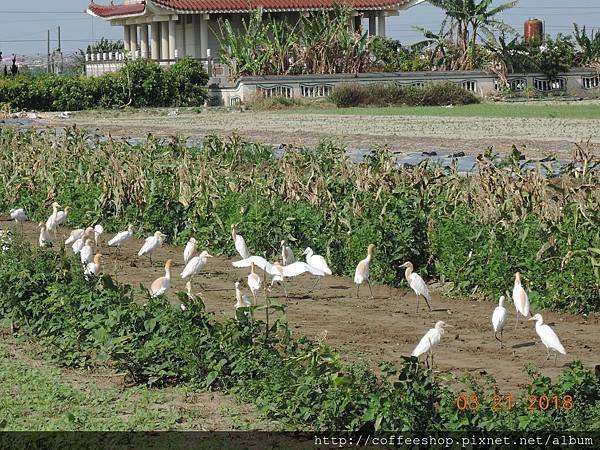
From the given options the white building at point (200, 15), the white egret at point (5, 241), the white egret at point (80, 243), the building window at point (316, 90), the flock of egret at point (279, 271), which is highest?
the white building at point (200, 15)

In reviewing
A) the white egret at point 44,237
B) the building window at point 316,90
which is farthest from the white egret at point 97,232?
the building window at point 316,90

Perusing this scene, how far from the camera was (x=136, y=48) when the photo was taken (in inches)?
2186

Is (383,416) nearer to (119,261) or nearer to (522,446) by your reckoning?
(522,446)

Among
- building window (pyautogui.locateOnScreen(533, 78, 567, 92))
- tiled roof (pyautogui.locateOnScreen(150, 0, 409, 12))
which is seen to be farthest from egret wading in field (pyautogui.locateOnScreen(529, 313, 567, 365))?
tiled roof (pyautogui.locateOnScreen(150, 0, 409, 12))

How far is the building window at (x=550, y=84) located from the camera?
41.9m

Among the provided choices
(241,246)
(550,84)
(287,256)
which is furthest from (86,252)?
(550,84)

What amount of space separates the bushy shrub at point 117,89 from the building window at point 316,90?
3.58m

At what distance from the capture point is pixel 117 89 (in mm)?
40469

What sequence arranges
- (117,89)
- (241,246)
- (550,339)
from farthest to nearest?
1. (117,89)
2. (241,246)
3. (550,339)

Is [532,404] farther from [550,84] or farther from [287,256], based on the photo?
[550,84]

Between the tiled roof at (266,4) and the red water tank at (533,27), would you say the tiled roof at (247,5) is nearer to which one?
the tiled roof at (266,4)

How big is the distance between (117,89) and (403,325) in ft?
104

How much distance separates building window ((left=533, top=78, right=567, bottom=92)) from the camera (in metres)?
41.9

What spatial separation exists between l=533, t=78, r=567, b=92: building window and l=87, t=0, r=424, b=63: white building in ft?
25.7
